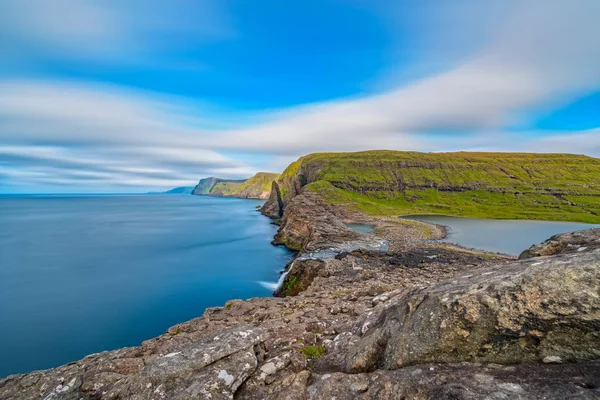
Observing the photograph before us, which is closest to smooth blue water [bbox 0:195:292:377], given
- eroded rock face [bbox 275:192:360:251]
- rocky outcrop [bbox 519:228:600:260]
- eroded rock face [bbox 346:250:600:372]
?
eroded rock face [bbox 275:192:360:251]

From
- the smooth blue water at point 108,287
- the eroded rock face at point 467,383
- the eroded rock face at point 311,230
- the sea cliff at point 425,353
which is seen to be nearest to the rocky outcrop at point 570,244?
the sea cliff at point 425,353

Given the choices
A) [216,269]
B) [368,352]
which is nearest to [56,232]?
[216,269]

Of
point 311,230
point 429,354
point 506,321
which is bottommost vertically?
point 311,230

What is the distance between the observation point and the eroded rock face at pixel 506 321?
6.87 meters

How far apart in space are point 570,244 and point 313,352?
38.9 feet

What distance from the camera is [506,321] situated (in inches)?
298

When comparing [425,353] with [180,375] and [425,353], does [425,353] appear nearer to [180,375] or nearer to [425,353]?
[425,353]

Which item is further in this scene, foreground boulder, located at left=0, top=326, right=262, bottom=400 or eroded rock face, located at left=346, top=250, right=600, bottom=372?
foreground boulder, located at left=0, top=326, right=262, bottom=400

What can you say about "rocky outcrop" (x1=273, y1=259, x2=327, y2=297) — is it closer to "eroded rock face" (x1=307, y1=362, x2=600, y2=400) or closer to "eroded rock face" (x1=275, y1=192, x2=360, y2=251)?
"eroded rock face" (x1=275, y1=192, x2=360, y2=251)

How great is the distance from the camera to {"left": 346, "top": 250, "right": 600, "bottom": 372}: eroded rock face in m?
6.87

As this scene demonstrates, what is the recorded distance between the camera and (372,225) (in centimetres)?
11962

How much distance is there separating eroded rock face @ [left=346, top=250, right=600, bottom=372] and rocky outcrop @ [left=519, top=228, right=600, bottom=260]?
4.30 m

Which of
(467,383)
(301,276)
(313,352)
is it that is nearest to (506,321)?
(467,383)

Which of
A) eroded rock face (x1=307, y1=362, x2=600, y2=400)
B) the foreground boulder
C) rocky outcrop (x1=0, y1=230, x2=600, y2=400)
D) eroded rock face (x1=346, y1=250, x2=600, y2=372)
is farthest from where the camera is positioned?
the foreground boulder
